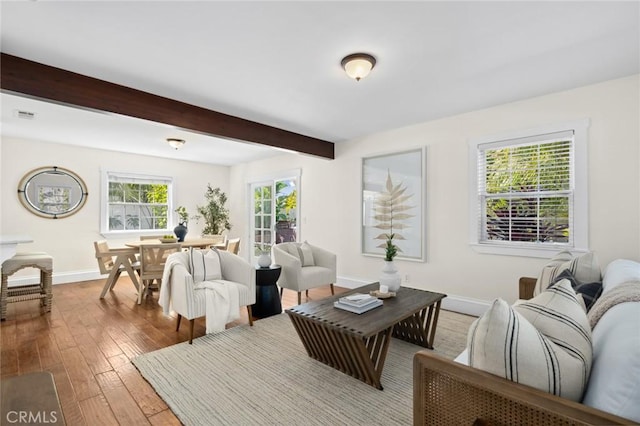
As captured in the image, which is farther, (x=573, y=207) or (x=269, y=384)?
(x=573, y=207)

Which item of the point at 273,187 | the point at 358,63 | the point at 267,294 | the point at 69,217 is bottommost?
the point at 267,294

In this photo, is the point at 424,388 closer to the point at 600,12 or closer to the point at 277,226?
the point at 600,12

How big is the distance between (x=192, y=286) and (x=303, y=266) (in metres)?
1.76

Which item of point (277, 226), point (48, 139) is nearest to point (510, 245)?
point (277, 226)

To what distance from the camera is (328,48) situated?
7.49 feet

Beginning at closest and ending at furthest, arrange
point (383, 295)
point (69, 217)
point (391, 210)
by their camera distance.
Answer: point (383, 295), point (391, 210), point (69, 217)

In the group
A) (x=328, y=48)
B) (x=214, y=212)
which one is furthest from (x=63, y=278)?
(x=328, y=48)

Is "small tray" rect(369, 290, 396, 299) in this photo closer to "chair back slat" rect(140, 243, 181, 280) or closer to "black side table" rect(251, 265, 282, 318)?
"black side table" rect(251, 265, 282, 318)

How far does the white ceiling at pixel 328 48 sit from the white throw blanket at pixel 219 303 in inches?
78.0

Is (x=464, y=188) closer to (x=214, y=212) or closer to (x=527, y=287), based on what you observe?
(x=527, y=287)

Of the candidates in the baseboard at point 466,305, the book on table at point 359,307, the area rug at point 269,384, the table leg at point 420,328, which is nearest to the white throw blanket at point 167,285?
the area rug at point 269,384

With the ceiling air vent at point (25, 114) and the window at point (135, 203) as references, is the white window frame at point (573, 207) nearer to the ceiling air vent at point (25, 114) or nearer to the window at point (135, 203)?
the ceiling air vent at point (25, 114)

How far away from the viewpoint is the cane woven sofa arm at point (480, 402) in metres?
0.89

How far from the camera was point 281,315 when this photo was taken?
12.1 ft
